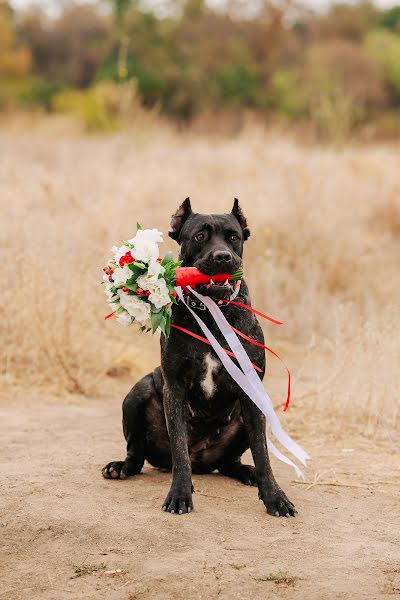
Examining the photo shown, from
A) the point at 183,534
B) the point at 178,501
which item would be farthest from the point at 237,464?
the point at 183,534

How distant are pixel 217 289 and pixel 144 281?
41 cm

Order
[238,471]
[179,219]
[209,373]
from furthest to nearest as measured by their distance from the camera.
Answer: [238,471], [179,219], [209,373]

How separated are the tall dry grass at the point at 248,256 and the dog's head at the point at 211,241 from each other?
1.82 metres

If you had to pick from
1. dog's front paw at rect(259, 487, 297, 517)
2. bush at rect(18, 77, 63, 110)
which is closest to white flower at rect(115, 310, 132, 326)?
dog's front paw at rect(259, 487, 297, 517)

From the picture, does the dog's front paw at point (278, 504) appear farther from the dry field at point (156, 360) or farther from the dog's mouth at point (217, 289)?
the dog's mouth at point (217, 289)

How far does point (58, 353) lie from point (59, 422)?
1.08m

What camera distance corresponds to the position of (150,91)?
3055 centimetres

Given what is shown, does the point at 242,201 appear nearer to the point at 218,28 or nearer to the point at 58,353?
the point at 58,353

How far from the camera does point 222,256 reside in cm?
442

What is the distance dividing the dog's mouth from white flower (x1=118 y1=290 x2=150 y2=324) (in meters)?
0.36

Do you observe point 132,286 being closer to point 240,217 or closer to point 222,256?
point 222,256

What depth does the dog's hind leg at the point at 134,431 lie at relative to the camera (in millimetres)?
5047

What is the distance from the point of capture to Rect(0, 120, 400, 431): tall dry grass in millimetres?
7309

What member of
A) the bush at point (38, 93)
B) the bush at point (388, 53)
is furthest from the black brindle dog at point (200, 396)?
the bush at point (388, 53)
